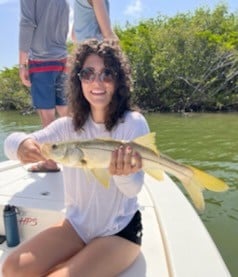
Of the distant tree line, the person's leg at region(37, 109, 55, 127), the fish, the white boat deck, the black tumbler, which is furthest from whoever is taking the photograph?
the distant tree line

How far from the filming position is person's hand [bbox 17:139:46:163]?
195 centimetres

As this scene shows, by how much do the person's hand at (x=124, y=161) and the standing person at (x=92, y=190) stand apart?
0.01 m

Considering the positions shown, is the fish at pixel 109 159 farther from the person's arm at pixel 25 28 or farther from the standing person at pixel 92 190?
the person's arm at pixel 25 28

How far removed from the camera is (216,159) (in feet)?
26.5

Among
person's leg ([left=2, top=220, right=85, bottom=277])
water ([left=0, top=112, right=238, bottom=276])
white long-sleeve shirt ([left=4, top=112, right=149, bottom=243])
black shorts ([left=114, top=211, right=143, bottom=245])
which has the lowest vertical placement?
water ([left=0, top=112, right=238, bottom=276])

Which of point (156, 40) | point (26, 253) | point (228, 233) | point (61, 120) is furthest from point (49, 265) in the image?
point (156, 40)

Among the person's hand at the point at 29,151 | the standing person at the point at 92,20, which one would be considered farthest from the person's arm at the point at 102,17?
the person's hand at the point at 29,151

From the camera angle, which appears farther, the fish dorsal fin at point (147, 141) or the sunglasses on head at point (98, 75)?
the sunglasses on head at point (98, 75)

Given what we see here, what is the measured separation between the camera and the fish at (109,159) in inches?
67.1

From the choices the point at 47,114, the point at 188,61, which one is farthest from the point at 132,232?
the point at 188,61

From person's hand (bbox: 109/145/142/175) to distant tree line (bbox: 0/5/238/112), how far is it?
1917 centimetres

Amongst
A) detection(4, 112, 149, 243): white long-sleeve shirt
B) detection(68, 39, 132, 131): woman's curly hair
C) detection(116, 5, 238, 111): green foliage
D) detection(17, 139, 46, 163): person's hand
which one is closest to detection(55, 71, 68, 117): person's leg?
detection(68, 39, 132, 131): woman's curly hair

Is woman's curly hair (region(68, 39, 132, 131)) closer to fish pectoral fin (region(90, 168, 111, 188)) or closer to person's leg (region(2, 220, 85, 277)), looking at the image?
fish pectoral fin (region(90, 168, 111, 188))

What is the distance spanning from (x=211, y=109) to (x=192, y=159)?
1279cm
